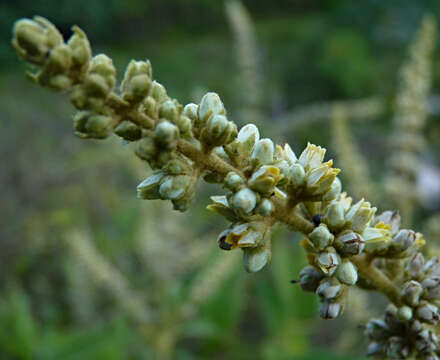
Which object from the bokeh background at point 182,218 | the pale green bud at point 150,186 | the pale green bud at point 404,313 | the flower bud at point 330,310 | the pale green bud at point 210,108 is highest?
the bokeh background at point 182,218

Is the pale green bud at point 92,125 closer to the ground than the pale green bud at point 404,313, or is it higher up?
higher up

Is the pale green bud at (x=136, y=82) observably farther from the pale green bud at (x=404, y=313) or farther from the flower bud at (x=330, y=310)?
the pale green bud at (x=404, y=313)

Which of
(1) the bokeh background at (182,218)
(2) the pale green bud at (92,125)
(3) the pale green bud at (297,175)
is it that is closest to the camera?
(2) the pale green bud at (92,125)

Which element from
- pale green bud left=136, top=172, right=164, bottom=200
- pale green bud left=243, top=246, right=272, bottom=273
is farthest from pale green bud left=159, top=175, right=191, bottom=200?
pale green bud left=243, top=246, right=272, bottom=273

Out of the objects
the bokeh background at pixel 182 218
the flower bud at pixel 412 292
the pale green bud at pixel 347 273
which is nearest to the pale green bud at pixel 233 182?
the pale green bud at pixel 347 273

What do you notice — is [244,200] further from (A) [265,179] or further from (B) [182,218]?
(B) [182,218]

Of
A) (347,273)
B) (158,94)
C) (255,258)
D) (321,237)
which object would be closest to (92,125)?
(158,94)

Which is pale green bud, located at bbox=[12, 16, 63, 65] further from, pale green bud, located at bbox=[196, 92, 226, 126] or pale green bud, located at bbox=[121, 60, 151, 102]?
pale green bud, located at bbox=[196, 92, 226, 126]
